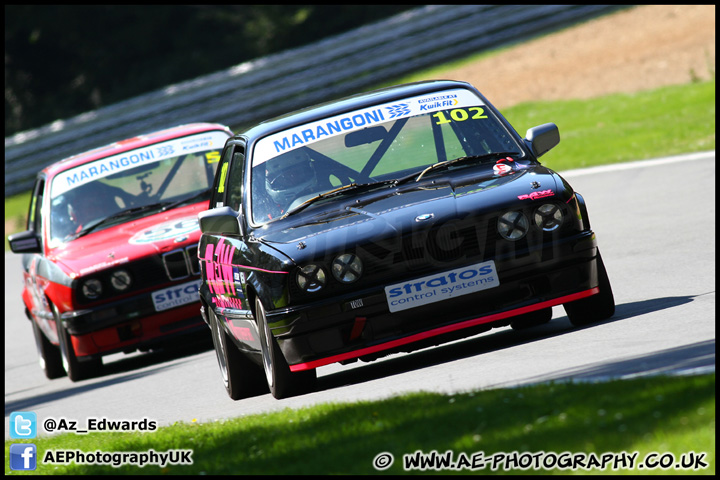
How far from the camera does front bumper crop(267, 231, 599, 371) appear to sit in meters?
7.11

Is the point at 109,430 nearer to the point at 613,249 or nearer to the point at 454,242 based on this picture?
the point at 454,242

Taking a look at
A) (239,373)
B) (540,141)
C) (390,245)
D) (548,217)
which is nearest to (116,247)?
(239,373)

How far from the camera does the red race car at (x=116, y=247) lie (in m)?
10.8

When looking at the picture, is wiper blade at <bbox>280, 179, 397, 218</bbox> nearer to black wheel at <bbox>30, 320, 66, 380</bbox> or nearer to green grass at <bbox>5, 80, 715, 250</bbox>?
black wheel at <bbox>30, 320, 66, 380</bbox>

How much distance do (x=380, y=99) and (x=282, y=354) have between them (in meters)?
2.13

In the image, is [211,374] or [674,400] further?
[211,374]

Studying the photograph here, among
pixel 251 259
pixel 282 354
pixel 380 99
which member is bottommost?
pixel 282 354

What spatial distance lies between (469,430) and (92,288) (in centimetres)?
615

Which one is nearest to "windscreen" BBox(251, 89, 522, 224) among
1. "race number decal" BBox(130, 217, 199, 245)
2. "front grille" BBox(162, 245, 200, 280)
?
"front grille" BBox(162, 245, 200, 280)

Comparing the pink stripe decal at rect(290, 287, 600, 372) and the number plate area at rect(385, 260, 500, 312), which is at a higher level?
the number plate area at rect(385, 260, 500, 312)

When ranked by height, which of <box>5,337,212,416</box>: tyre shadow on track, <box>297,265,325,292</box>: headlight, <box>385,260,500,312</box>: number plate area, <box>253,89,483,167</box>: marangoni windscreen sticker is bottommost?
<box>5,337,212,416</box>: tyre shadow on track

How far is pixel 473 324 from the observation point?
23.7 feet

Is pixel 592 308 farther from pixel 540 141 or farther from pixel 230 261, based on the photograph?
pixel 230 261

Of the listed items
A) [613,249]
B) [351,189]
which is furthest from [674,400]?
[613,249]
